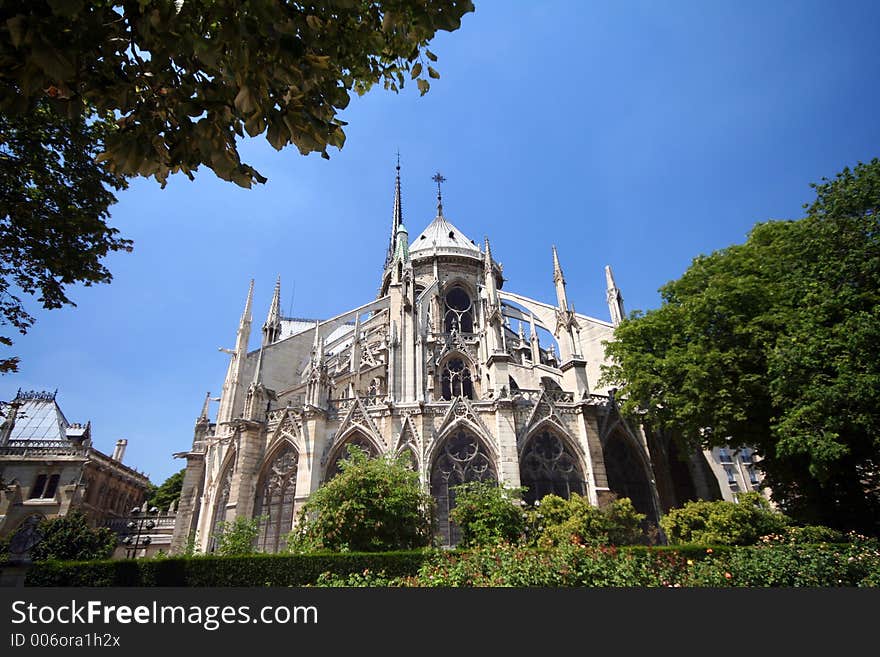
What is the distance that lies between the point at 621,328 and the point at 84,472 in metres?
39.3

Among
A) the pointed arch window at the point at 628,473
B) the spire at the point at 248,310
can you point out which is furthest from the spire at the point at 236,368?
the pointed arch window at the point at 628,473

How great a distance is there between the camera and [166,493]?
4603 cm

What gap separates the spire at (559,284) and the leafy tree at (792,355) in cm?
503

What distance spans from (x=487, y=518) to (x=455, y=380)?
12752 mm

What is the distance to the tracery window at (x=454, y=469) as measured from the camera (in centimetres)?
1900

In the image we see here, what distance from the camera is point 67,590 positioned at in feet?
17.9

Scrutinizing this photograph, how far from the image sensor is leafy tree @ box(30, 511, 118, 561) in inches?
A: 910

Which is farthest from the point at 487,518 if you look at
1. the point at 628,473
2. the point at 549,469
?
the point at 628,473

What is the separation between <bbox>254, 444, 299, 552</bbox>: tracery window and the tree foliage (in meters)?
18.3

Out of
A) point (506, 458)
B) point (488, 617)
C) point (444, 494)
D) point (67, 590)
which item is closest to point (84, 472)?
point (444, 494)

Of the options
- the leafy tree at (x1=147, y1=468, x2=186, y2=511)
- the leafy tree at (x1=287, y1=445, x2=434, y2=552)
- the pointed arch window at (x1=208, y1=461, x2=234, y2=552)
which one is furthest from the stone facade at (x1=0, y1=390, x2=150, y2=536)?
the leafy tree at (x1=287, y1=445, x2=434, y2=552)

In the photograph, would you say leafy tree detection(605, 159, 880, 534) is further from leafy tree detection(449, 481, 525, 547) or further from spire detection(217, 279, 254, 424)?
spire detection(217, 279, 254, 424)

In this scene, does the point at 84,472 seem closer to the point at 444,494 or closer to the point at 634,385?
the point at 444,494

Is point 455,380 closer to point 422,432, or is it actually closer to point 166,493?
point 422,432
